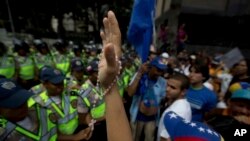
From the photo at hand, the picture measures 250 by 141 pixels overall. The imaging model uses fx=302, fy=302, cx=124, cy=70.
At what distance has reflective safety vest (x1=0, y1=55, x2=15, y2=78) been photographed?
6606mm

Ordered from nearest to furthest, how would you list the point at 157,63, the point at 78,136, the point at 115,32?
the point at 115,32
the point at 78,136
the point at 157,63

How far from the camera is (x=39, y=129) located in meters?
2.64

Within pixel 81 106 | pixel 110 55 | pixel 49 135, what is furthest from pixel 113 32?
pixel 81 106

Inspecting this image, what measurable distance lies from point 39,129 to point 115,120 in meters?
1.38

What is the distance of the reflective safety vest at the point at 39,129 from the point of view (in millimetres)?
2387

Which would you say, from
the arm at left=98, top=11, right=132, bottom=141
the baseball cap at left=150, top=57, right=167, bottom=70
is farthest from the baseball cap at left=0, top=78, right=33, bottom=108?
the baseball cap at left=150, top=57, right=167, bottom=70

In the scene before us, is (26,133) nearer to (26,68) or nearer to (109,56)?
(109,56)

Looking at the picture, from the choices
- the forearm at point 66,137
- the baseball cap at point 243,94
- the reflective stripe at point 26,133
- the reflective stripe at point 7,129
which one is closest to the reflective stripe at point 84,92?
the forearm at point 66,137

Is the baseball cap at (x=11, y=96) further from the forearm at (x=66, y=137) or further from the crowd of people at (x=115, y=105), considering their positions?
the forearm at (x=66, y=137)

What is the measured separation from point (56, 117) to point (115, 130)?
5.75 ft

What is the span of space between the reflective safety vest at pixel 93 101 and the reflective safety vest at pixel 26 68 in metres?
3.73

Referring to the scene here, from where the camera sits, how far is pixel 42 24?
25.5 m

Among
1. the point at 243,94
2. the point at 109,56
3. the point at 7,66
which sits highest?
the point at 109,56

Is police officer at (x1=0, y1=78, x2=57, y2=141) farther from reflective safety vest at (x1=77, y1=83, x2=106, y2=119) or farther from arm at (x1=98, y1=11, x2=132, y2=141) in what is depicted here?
arm at (x1=98, y1=11, x2=132, y2=141)
